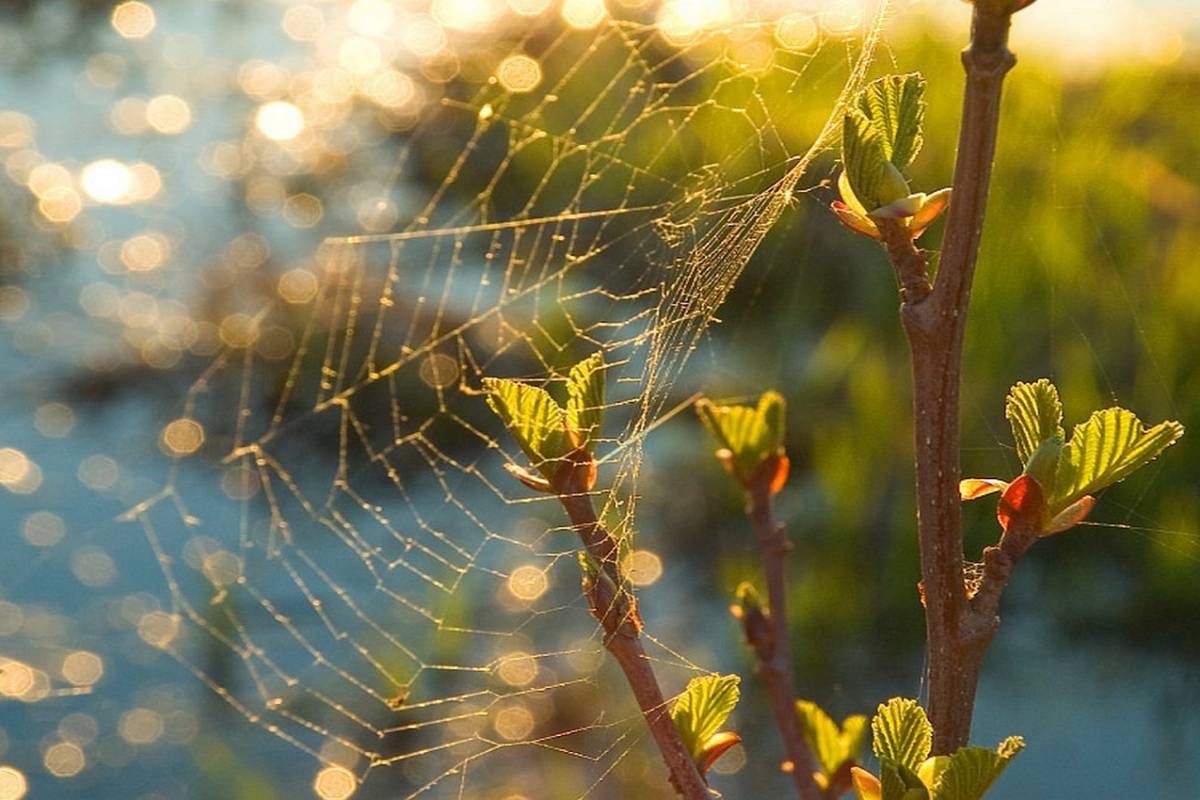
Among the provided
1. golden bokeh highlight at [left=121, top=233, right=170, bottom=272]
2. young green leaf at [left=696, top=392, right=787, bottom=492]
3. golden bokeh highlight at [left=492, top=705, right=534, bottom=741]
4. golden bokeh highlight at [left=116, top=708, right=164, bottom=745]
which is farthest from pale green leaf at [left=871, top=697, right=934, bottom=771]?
golden bokeh highlight at [left=121, top=233, right=170, bottom=272]

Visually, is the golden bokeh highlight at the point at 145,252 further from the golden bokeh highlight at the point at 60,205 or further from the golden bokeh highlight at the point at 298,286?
the golden bokeh highlight at the point at 298,286

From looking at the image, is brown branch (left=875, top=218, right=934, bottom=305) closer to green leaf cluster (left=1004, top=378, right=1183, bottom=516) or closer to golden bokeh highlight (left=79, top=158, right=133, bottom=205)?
green leaf cluster (left=1004, top=378, right=1183, bottom=516)

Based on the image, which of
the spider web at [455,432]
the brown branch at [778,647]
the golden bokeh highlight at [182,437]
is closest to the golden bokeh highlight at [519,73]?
the spider web at [455,432]

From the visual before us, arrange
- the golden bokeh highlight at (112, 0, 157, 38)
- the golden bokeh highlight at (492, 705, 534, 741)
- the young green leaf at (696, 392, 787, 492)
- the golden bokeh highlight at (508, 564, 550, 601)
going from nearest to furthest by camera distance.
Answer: the young green leaf at (696, 392, 787, 492)
the golden bokeh highlight at (492, 705, 534, 741)
the golden bokeh highlight at (508, 564, 550, 601)
the golden bokeh highlight at (112, 0, 157, 38)

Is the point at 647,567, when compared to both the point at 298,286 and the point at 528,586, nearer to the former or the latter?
the point at 528,586

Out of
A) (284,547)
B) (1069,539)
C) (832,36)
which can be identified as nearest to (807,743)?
(1069,539)

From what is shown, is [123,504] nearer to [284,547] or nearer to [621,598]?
[284,547]
